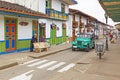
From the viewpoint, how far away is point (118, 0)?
12.9 metres

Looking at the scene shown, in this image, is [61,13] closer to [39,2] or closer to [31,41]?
[39,2]

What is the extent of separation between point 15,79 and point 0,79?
605mm

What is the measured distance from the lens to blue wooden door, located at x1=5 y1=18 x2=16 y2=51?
17.8 m

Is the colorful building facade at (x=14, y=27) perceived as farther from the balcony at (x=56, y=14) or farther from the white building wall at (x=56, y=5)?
the white building wall at (x=56, y=5)

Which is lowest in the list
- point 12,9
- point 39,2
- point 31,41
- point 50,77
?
point 50,77

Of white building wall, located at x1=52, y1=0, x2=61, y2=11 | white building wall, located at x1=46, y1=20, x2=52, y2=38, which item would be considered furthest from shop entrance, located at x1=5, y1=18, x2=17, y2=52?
white building wall, located at x1=52, y1=0, x2=61, y2=11

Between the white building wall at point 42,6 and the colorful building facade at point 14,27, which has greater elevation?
the white building wall at point 42,6

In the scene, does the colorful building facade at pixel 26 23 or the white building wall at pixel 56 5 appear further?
the white building wall at pixel 56 5

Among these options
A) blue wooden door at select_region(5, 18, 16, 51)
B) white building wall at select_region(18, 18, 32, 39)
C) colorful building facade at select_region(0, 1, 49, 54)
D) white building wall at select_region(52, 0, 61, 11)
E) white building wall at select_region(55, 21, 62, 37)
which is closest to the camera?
colorful building facade at select_region(0, 1, 49, 54)

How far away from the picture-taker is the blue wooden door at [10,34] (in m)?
17.8

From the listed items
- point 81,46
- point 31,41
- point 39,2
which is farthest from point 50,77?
point 39,2

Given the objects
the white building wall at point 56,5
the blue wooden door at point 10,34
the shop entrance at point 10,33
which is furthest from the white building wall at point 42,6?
the blue wooden door at point 10,34

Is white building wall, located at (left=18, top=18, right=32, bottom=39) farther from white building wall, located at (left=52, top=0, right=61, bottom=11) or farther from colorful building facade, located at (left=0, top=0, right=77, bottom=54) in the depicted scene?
white building wall, located at (left=52, top=0, right=61, bottom=11)

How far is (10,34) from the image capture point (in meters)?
18.2
